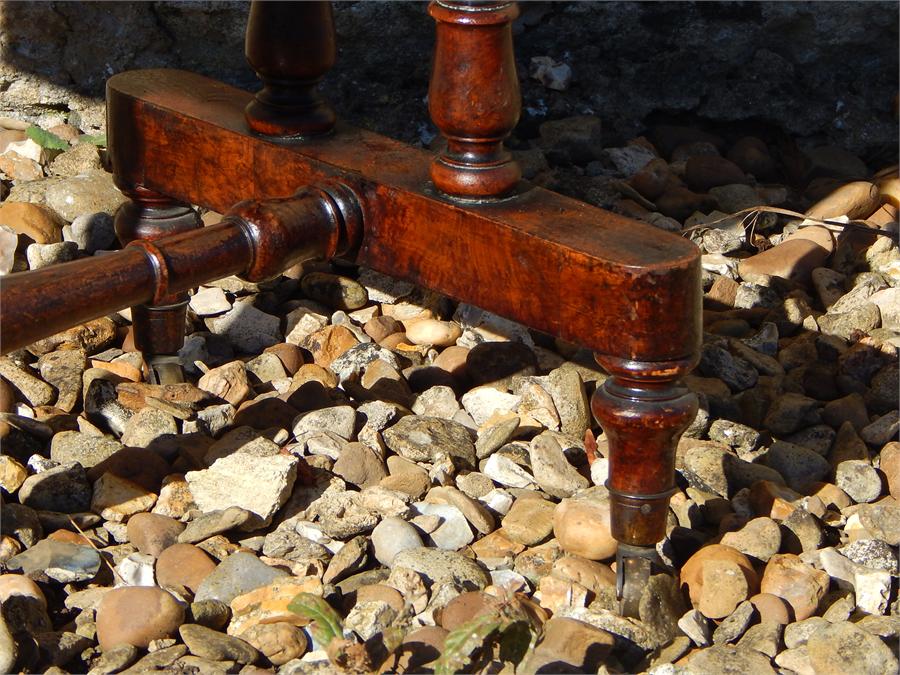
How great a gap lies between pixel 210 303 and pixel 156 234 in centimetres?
28

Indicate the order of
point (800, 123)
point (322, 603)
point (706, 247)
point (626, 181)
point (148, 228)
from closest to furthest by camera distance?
point (322, 603)
point (148, 228)
point (706, 247)
point (626, 181)
point (800, 123)

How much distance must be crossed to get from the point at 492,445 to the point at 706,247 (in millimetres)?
812

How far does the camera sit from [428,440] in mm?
1938

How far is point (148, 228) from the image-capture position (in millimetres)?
2072

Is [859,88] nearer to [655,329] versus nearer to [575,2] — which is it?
[575,2]

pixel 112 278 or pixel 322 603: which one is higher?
pixel 112 278

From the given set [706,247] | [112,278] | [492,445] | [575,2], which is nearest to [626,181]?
[706,247]

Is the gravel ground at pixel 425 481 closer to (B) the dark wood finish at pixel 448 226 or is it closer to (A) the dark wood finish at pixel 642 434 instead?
(A) the dark wood finish at pixel 642 434

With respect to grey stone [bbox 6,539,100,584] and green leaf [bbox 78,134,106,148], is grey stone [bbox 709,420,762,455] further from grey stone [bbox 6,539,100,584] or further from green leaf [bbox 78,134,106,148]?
green leaf [bbox 78,134,106,148]

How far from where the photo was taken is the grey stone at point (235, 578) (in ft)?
5.33

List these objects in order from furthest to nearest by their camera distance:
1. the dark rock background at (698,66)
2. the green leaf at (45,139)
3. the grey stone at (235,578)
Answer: the dark rock background at (698,66)
the green leaf at (45,139)
the grey stone at (235,578)

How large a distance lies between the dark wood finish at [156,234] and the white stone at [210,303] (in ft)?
0.74

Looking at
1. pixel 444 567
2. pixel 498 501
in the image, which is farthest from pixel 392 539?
pixel 498 501

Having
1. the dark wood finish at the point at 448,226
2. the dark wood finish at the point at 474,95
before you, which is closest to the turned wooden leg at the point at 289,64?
the dark wood finish at the point at 448,226
